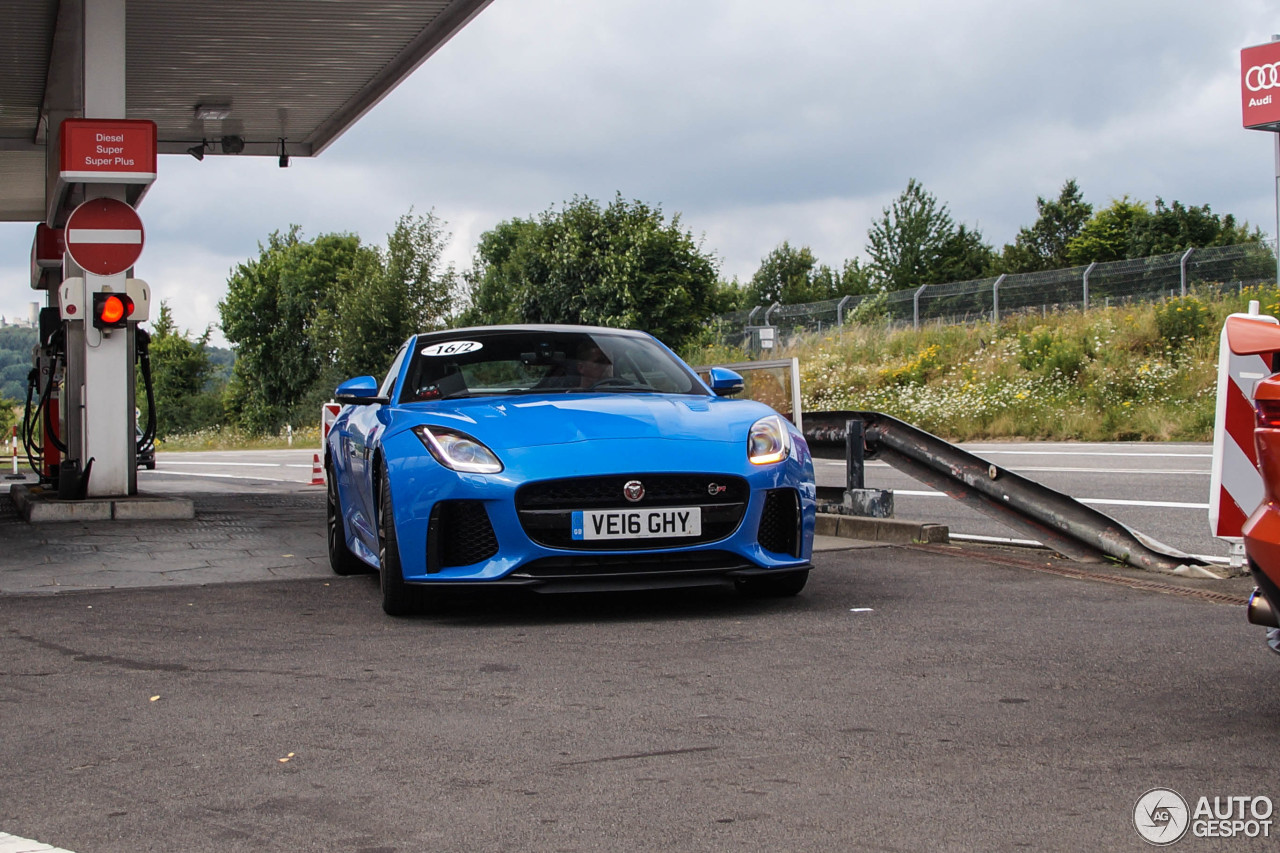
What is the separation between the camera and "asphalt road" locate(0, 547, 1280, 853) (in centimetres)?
293

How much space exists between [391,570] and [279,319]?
8892 centimetres

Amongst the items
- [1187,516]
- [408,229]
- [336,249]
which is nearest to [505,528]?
[1187,516]

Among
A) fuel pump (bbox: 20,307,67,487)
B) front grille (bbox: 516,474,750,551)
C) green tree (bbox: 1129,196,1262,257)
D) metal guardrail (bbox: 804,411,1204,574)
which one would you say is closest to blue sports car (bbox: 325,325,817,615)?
front grille (bbox: 516,474,750,551)

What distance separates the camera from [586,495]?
17.9 feet

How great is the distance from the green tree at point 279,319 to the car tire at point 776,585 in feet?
273

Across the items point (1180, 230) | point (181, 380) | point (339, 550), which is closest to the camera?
point (339, 550)

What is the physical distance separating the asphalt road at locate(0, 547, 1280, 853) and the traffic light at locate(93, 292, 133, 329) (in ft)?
16.8

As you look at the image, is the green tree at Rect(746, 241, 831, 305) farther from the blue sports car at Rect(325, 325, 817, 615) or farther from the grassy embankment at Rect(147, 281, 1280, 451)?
the blue sports car at Rect(325, 325, 817, 615)

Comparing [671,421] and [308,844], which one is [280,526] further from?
[308,844]

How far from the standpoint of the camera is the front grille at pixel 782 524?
5.79 m

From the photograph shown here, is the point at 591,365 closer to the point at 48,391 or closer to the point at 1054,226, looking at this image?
the point at 48,391

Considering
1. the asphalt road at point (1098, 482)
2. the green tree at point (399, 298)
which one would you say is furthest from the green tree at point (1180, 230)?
the asphalt road at point (1098, 482)

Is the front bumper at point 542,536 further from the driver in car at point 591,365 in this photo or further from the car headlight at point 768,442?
the driver in car at point 591,365

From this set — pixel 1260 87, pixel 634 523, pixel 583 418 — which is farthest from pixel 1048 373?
pixel 634 523
